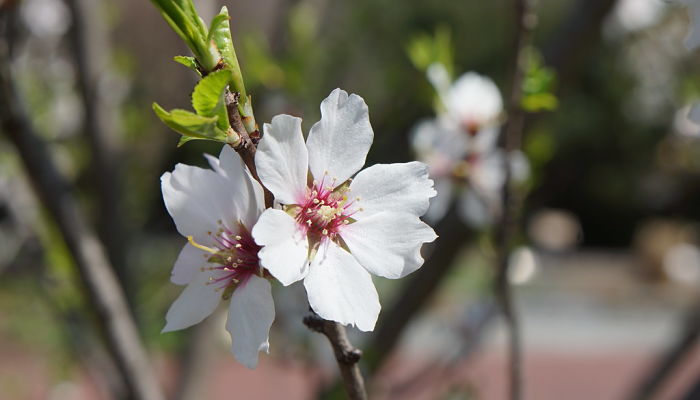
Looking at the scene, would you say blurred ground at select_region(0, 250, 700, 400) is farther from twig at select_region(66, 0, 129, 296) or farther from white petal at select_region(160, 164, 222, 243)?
white petal at select_region(160, 164, 222, 243)

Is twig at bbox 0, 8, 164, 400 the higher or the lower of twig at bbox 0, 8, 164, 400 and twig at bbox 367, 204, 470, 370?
the higher

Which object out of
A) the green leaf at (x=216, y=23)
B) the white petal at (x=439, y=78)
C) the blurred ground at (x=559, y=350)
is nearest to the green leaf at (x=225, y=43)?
the green leaf at (x=216, y=23)

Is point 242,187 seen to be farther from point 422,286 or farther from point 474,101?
point 422,286

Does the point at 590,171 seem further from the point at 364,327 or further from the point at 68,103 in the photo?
the point at 364,327

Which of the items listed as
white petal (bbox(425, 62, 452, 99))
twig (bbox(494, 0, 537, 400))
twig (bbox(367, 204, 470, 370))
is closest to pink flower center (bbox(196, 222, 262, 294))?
twig (bbox(494, 0, 537, 400))

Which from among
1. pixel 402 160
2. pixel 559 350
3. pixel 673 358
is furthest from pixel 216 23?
pixel 559 350

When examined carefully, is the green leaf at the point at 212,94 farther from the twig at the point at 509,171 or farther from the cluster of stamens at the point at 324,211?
the twig at the point at 509,171

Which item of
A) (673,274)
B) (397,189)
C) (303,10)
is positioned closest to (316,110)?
(303,10)
